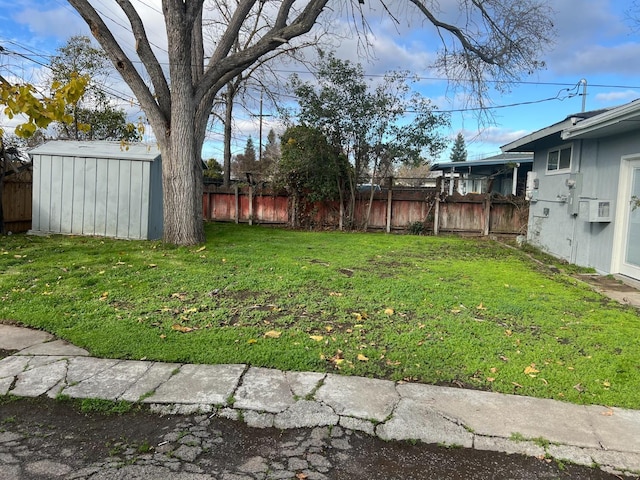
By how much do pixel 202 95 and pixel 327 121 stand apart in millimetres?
5597

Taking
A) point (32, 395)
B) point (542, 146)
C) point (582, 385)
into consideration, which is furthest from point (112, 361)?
point (542, 146)

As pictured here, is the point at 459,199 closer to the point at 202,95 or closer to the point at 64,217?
the point at 202,95

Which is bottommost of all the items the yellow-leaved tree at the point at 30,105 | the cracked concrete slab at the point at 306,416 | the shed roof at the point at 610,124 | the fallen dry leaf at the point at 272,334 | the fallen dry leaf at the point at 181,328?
the cracked concrete slab at the point at 306,416

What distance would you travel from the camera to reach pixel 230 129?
19.0 meters

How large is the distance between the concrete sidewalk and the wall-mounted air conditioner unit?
6.22 m

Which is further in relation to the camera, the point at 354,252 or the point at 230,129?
the point at 230,129

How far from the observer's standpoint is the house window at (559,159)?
10.4 meters

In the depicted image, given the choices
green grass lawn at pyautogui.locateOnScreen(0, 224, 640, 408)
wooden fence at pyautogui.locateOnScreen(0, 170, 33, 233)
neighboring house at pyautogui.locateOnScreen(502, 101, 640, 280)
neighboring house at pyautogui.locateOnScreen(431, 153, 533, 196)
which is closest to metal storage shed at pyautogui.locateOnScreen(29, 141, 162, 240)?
wooden fence at pyautogui.locateOnScreen(0, 170, 33, 233)

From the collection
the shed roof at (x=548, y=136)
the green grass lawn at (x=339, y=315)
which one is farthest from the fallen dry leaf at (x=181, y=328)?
the shed roof at (x=548, y=136)

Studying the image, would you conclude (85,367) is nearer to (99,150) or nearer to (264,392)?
(264,392)

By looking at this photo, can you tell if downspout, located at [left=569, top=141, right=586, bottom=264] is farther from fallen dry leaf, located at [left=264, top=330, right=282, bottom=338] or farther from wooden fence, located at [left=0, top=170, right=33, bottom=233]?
wooden fence, located at [left=0, top=170, right=33, bottom=233]

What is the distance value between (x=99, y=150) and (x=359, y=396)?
10.3m

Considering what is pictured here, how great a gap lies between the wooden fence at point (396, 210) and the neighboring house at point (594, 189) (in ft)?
9.67

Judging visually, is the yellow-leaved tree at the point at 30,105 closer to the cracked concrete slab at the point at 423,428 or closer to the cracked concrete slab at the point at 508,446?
the cracked concrete slab at the point at 423,428
